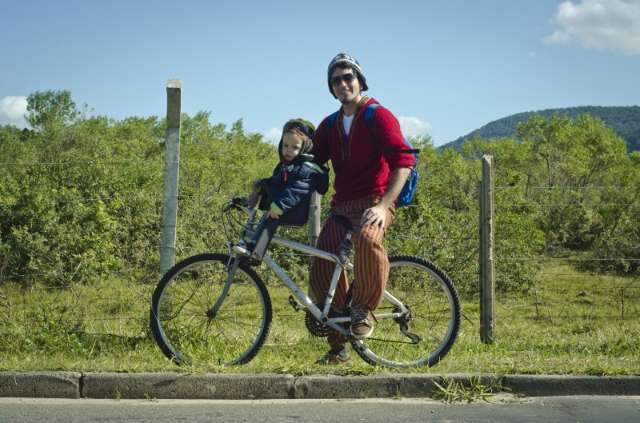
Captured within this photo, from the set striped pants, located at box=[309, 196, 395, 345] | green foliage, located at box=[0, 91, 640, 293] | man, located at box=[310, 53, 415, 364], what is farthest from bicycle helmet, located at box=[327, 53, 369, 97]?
green foliage, located at box=[0, 91, 640, 293]

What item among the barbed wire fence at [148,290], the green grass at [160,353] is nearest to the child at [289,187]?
the green grass at [160,353]

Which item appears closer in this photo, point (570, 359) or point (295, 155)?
point (295, 155)

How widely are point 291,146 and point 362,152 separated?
50 cm

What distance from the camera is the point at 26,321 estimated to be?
242 inches

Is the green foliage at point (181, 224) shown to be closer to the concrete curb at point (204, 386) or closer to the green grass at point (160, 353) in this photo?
the green grass at point (160, 353)

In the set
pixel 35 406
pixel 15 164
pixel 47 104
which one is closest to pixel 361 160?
pixel 35 406

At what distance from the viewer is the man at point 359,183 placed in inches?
201

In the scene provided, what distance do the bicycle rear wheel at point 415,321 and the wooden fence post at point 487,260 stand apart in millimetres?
953

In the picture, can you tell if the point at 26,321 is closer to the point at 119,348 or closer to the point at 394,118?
the point at 119,348

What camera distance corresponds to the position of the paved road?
444 cm

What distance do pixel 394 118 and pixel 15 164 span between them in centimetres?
831

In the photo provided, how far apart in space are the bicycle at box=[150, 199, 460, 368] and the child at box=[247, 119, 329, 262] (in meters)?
0.09

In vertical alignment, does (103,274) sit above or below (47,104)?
below

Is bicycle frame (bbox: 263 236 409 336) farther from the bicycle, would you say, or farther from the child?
the child
